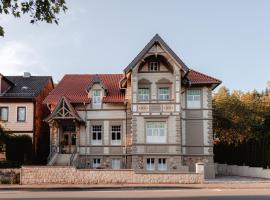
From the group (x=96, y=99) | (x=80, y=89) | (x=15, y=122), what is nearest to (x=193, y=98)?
(x=96, y=99)

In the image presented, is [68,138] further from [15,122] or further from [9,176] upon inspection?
[9,176]

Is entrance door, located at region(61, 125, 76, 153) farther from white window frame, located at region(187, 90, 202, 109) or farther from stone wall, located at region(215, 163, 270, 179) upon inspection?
stone wall, located at region(215, 163, 270, 179)

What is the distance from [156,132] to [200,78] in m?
6.51

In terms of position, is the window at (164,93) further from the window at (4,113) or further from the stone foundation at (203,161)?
the window at (4,113)

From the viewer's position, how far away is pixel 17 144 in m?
39.8

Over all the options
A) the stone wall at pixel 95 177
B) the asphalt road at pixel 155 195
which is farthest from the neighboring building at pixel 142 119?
the asphalt road at pixel 155 195

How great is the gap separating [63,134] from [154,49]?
1163 centimetres

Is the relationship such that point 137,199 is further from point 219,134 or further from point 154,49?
point 219,134

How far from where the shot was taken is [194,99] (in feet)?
127

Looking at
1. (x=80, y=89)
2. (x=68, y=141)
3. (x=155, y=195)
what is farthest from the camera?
(x=80, y=89)

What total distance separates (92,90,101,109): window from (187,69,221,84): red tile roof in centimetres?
837

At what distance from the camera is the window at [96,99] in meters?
39.7

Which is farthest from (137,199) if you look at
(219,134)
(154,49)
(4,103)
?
(219,134)

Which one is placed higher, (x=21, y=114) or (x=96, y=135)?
(x=21, y=114)
